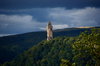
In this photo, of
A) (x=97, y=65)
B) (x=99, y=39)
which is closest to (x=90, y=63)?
(x=97, y=65)

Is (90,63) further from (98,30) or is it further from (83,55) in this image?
(98,30)

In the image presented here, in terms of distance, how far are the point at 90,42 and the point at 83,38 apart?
44.8 inches

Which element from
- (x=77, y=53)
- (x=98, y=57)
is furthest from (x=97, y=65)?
(x=77, y=53)

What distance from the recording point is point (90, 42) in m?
28.6

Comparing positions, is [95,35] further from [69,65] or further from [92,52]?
[69,65]

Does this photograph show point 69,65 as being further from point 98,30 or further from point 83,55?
point 98,30

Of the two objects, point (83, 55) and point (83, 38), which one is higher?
point (83, 38)

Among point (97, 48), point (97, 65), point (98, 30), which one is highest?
point (98, 30)

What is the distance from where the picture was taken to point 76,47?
2923 centimetres

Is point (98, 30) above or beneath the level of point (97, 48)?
above

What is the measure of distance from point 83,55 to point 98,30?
331cm

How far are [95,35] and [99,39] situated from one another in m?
0.62

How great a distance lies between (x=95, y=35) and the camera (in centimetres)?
2866

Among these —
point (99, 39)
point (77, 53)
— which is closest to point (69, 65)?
point (77, 53)
